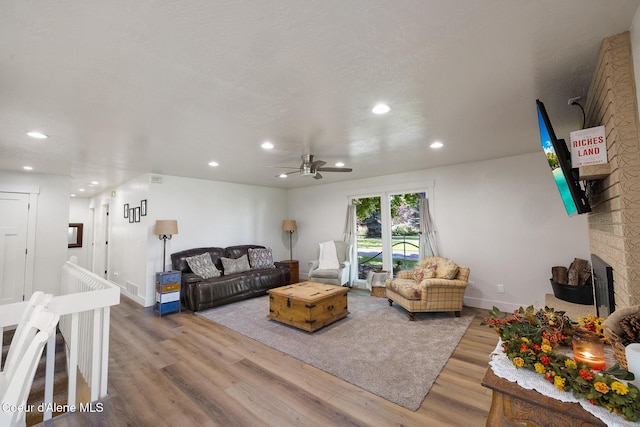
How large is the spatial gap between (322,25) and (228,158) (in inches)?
114

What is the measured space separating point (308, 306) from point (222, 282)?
198cm

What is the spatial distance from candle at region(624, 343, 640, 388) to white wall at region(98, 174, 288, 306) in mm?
5615

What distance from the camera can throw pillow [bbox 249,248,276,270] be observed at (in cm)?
570

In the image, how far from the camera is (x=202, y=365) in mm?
2625

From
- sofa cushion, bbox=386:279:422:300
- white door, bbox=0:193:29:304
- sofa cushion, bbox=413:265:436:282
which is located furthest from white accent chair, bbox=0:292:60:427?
white door, bbox=0:193:29:304

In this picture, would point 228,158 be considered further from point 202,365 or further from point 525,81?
point 525,81

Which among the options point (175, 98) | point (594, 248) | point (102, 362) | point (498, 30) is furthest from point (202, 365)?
point (594, 248)

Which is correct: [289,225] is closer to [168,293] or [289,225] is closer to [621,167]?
[168,293]

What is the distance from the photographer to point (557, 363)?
3.66ft

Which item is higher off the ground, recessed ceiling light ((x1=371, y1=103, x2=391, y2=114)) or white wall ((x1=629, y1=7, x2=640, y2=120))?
recessed ceiling light ((x1=371, y1=103, x2=391, y2=114))

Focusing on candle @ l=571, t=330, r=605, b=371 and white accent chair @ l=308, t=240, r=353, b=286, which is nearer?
candle @ l=571, t=330, r=605, b=371

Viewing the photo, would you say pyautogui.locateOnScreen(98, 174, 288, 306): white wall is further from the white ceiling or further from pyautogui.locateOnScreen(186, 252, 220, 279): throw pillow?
the white ceiling

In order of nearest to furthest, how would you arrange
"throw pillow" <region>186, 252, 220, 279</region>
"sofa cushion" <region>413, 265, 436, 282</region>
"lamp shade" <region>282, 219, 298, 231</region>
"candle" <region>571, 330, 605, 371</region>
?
"candle" <region>571, 330, 605, 371</region> → "sofa cushion" <region>413, 265, 436, 282</region> → "throw pillow" <region>186, 252, 220, 279</region> → "lamp shade" <region>282, 219, 298, 231</region>

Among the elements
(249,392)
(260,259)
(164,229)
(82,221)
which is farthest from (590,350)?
(82,221)
